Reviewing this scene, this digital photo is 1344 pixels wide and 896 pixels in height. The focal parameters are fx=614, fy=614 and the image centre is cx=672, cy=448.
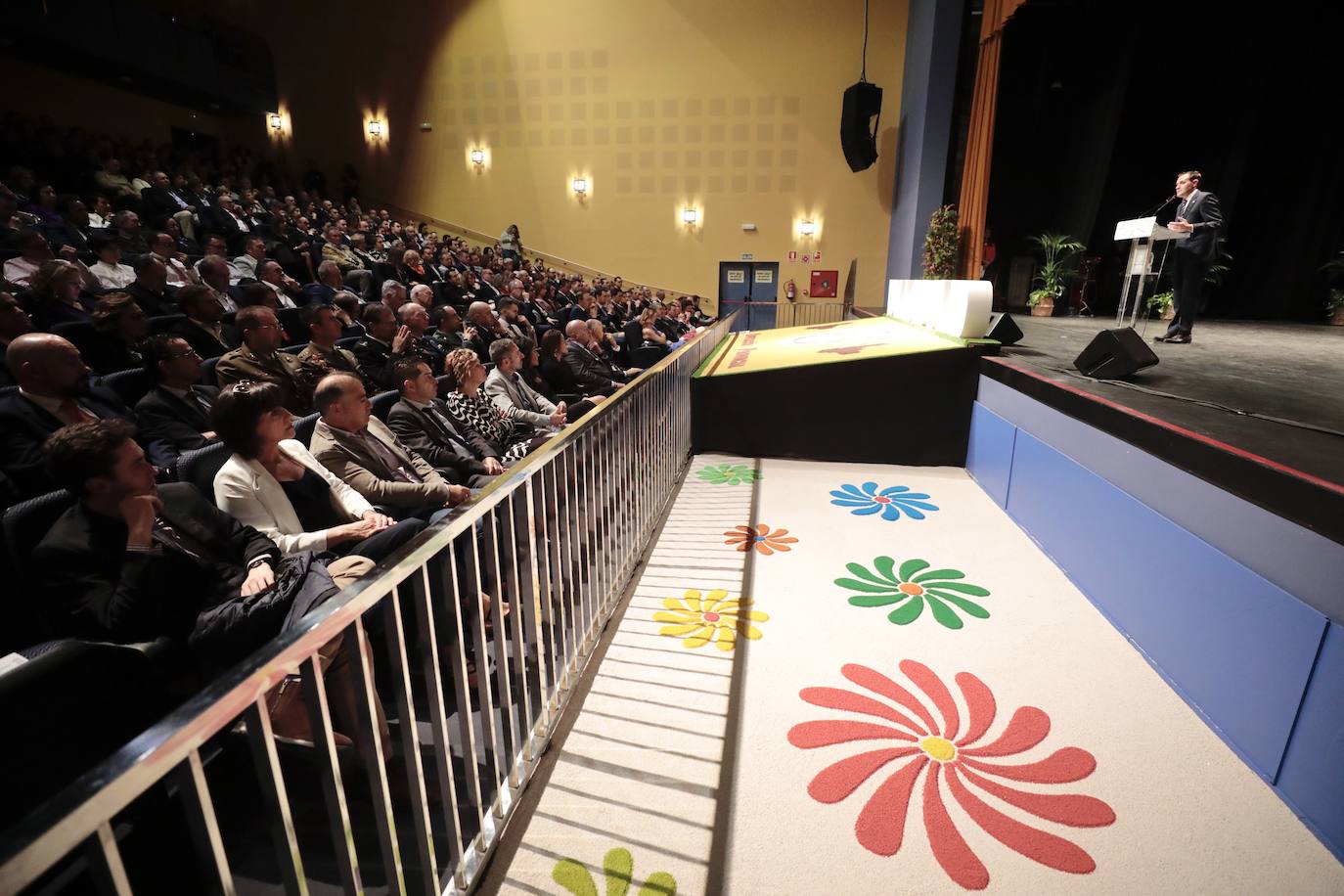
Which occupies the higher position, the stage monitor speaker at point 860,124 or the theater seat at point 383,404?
the stage monitor speaker at point 860,124

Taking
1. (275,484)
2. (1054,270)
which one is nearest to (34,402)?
(275,484)

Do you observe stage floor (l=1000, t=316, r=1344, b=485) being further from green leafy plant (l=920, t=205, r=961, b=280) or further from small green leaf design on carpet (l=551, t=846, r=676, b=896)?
green leafy plant (l=920, t=205, r=961, b=280)

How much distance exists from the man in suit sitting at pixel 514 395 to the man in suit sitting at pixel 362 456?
1095 millimetres

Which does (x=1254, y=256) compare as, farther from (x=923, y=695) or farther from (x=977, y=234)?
(x=923, y=695)

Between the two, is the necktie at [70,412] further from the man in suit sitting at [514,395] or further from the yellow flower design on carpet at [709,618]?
the yellow flower design on carpet at [709,618]

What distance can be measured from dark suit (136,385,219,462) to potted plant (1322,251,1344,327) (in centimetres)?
986

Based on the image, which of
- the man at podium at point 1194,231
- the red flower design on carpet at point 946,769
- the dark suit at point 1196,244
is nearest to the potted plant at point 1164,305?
the dark suit at point 1196,244

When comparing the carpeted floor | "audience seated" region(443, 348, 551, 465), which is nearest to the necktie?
"audience seated" region(443, 348, 551, 465)

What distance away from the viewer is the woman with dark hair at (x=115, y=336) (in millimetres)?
2924

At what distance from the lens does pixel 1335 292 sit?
258 inches

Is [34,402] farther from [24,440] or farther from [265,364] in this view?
[265,364]

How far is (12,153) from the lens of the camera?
285 inches

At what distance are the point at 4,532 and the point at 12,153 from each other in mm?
9259

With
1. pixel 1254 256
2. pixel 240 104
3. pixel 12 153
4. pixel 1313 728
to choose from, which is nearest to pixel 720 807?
pixel 1313 728
